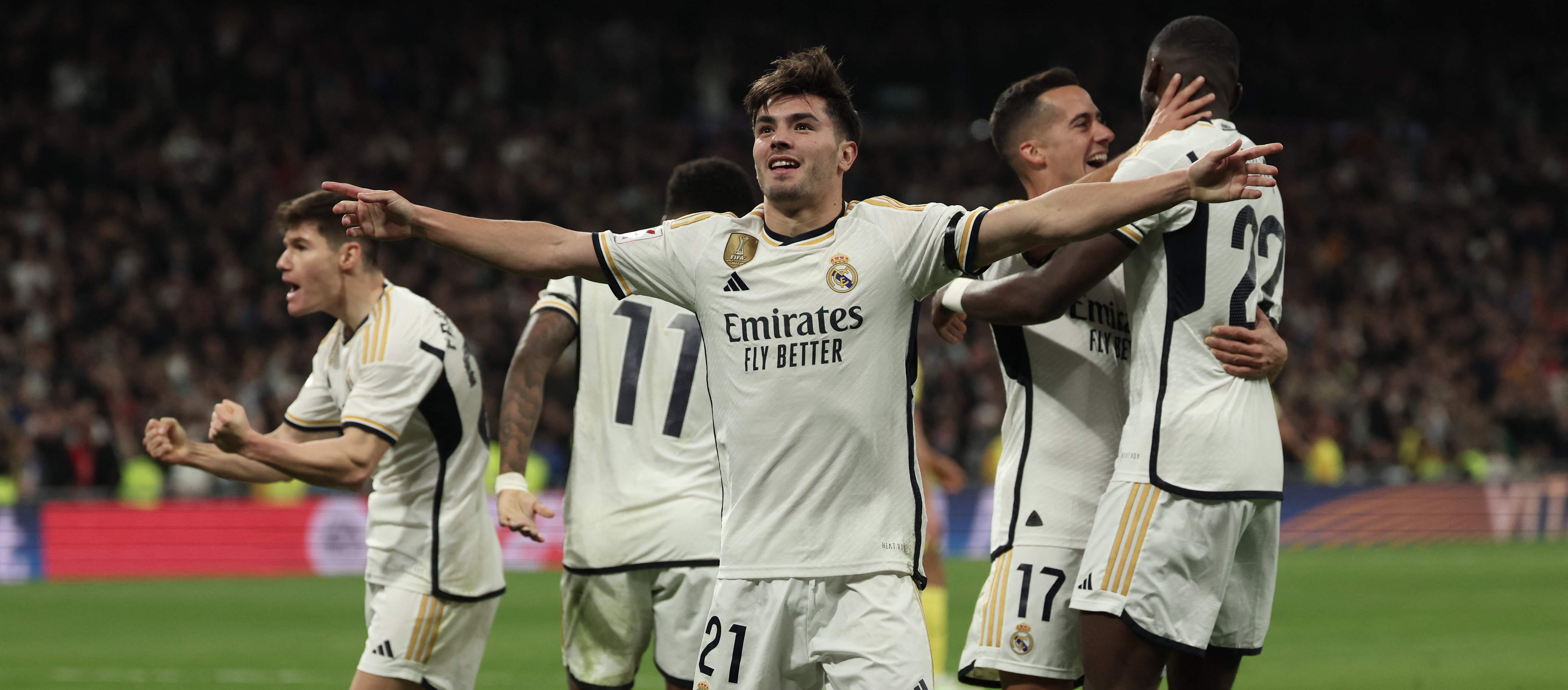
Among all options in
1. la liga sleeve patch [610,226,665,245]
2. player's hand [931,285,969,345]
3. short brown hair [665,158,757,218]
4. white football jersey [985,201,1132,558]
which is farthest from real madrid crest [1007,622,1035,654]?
short brown hair [665,158,757,218]

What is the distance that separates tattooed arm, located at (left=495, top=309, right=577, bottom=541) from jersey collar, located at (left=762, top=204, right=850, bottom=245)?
1.50m

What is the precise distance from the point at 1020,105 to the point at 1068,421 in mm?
1076

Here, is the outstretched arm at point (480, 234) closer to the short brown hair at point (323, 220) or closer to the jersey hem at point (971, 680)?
the short brown hair at point (323, 220)

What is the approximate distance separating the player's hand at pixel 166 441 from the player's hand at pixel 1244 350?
3.00 metres

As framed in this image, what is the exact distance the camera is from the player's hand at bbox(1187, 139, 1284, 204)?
3785mm

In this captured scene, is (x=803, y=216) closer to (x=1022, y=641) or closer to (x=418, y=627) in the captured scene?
(x=1022, y=641)

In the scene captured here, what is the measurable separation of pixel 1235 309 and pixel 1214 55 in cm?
76

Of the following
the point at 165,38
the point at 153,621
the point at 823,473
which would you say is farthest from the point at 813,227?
the point at 165,38

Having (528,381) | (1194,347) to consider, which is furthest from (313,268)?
(1194,347)

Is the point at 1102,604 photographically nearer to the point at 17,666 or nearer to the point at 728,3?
the point at 17,666

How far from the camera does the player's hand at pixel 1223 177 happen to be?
149 inches

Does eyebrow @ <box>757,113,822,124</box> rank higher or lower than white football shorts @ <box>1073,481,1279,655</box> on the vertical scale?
higher

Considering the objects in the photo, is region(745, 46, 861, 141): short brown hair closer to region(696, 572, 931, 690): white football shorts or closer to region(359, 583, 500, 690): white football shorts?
region(696, 572, 931, 690): white football shorts

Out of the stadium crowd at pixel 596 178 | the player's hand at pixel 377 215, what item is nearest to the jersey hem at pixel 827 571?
the player's hand at pixel 377 215
